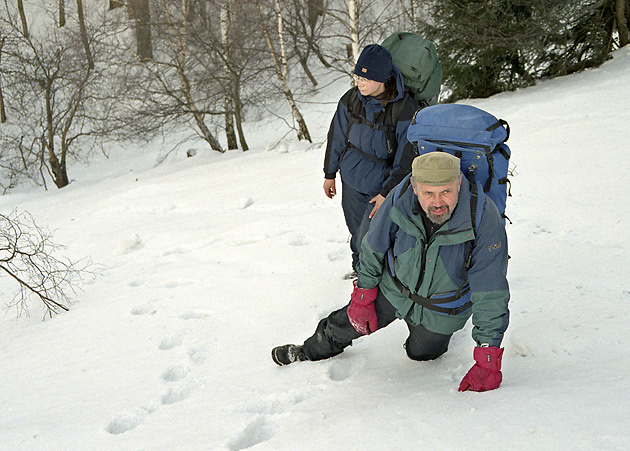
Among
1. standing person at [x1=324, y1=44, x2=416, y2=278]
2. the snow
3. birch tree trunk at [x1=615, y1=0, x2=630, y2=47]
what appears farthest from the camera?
birch tree trunk at [x1=615, y1=0, x2=630, y2=47]

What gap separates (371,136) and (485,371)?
1.60 meters

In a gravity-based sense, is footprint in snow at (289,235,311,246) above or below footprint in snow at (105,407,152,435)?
above

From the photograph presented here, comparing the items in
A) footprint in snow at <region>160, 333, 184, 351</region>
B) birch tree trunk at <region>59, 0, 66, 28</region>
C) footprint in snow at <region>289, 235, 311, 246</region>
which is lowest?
footprint in snow at <region>160, 333, 184, 351</region>

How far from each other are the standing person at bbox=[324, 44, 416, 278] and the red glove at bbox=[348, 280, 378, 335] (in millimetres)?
743

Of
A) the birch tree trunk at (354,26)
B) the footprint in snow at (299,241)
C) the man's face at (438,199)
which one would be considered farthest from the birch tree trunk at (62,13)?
the man's face at (438,199)

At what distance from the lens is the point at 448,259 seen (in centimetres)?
231

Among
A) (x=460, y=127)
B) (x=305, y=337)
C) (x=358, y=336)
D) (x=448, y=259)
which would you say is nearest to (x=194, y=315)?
(x=305, y=337)

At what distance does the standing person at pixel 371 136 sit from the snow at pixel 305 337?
96 centimetres

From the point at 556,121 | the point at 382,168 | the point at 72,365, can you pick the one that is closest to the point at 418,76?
the point at 382,168

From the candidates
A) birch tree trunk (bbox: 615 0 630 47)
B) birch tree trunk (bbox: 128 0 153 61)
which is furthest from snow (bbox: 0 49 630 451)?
birch tree trunk (bbox: 128 0 153 61)

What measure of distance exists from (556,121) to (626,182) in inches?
96.2

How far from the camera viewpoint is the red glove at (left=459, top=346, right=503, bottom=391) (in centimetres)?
232

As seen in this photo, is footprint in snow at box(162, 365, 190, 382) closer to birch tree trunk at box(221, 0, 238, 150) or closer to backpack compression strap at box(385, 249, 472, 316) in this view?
backpack compression strap at box(385, 249, 472, 316)

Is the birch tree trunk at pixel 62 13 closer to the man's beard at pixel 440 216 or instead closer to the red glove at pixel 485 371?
the man's beard at pixel 440 216
